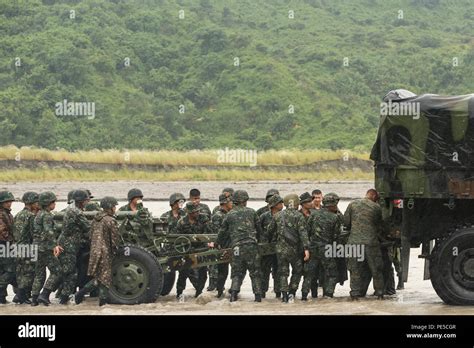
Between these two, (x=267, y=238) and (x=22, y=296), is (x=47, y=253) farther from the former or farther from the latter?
(x=267, y=238)

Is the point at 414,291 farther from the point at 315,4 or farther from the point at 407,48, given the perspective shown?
the point at 315,4

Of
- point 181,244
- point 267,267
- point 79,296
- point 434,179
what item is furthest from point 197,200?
point 434,179

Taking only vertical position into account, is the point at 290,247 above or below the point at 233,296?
above

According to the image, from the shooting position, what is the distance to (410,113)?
608 inches

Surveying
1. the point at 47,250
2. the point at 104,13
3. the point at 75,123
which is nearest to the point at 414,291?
the point at 47,250

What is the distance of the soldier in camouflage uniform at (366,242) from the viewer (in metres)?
16.0

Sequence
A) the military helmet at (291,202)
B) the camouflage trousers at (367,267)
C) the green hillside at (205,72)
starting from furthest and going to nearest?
the green hillside at (205,72) → the military helmet at (291,202) → the camouflage trousers at (367,267)

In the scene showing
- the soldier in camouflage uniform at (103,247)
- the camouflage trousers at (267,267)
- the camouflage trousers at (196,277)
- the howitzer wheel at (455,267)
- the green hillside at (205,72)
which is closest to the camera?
the howitzer wheel at (455,267)

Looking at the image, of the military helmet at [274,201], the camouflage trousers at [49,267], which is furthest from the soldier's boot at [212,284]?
the camouflage trousers at [49,267]

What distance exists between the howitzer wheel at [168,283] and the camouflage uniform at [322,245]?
2.17 m

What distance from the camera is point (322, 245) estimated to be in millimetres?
16266

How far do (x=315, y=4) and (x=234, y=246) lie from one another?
67.1 m

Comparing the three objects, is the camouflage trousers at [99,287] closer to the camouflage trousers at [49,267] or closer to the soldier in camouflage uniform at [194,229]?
the camouflage trousers at [49,267]

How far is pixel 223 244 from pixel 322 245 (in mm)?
1447
